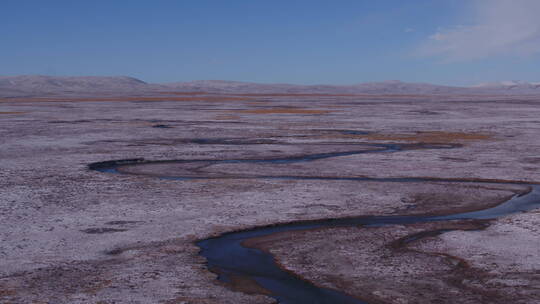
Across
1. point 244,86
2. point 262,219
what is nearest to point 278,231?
point 262,219

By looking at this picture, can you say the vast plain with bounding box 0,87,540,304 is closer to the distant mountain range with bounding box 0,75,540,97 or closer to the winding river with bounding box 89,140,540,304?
the winding river with bounding box 89,140,540,304

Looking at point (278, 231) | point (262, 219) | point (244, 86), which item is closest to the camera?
point (278, 231)

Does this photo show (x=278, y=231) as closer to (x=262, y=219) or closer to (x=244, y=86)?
(x=262, y=219)

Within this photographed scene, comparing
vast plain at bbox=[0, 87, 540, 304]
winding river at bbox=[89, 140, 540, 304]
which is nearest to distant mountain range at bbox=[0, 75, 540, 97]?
vast plain at bbox=[0, 87, 540, 304]

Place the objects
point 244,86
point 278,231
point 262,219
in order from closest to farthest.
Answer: point 278,231 → point 262,219 → point 244,86

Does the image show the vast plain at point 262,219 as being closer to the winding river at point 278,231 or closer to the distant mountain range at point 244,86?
the winding river at point 278,231

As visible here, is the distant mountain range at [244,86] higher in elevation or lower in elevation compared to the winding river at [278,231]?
higher

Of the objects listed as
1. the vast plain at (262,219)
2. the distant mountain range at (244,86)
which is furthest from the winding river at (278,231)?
the distant mountain range at (244,86)

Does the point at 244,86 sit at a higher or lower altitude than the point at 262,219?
higher

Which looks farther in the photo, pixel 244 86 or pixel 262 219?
pixel 244 86
